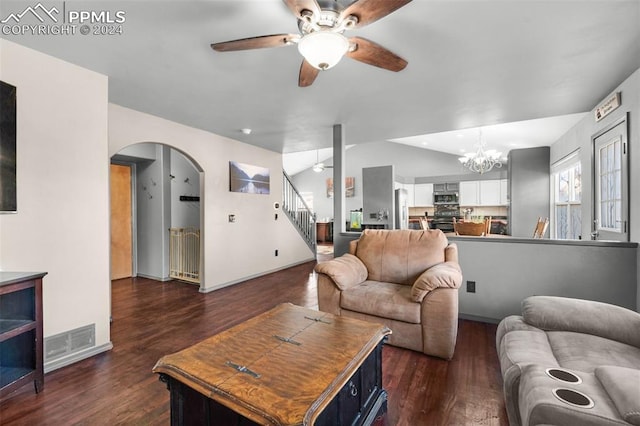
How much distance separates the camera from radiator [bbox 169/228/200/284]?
15.7 ft

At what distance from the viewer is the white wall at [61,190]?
202 centimetres

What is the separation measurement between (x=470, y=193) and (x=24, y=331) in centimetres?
939

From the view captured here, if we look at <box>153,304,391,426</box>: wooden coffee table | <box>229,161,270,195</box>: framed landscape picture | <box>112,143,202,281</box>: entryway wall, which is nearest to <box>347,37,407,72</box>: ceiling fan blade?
<box>153,304,391,426</box>: wooden coffee table

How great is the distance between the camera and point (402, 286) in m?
2.68

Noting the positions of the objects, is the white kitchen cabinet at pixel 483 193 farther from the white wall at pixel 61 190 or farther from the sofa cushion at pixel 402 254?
the white wall at pixel 61 190

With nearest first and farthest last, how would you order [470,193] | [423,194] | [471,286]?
[471,286]
[470,193]
[423,194]

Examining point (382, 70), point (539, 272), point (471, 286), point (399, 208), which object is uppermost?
point (382, 70)

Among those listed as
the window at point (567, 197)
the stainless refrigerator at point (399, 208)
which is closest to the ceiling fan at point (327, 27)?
the window at point (567, 197)

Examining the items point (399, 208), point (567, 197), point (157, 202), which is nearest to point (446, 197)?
point (399, 208)

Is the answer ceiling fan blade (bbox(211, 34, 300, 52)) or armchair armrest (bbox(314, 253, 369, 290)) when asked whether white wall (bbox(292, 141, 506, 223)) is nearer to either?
armchair armrest (bbox(314, 253, 369, 290))

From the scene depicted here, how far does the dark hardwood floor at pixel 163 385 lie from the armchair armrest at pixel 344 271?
25.1 inches

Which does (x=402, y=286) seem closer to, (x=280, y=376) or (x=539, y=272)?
(x=539, y=272)

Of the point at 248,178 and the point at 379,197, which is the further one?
the point at 379,197

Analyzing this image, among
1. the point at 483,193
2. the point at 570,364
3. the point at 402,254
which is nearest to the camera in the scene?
the point at 570,364
